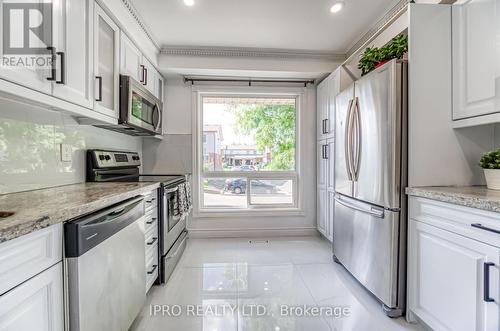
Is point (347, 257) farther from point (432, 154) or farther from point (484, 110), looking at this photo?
point (484, 110)

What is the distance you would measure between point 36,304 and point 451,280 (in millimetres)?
1979

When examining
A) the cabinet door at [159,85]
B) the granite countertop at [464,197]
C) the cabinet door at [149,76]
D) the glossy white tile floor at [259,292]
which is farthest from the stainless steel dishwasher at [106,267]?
the cabinet door at [159,85]

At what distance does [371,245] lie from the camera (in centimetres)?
199

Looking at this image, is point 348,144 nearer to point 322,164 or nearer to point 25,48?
point 322,164

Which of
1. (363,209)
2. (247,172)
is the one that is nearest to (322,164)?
(247,172)

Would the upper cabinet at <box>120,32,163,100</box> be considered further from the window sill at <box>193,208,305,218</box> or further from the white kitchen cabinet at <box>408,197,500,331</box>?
the white kitchen cabinet at <box>408,197,500,331</box>

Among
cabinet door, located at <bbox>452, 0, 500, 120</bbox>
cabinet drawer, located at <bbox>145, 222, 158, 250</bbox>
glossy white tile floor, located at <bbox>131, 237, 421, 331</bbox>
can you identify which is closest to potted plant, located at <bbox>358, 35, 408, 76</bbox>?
cabinet door, located at <bbox>452, 0, 500, 120</bbox>

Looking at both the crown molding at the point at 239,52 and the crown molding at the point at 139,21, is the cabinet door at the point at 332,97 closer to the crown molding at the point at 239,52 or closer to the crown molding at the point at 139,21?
the crown molding at the point at 239,52

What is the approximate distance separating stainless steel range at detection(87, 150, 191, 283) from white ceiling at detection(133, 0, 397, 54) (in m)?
1.46

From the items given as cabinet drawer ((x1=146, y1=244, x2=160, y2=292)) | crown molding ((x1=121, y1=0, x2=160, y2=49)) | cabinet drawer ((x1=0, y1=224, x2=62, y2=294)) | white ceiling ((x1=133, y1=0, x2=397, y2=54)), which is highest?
white ceiling ((x1=133, y1=0, x2=397, y2=54))

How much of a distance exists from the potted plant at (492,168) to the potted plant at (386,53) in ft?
3.07

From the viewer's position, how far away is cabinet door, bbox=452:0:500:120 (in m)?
1.52

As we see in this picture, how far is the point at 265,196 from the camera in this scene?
3.82 m

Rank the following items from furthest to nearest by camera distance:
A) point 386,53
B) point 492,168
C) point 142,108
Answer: point 142,108, point 386,53, point 492,168
